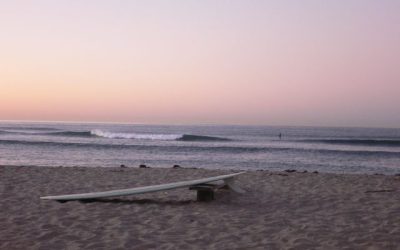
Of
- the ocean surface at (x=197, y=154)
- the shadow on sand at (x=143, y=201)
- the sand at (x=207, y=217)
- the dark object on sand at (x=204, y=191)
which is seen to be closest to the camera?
the sand at (x=207, y=217)

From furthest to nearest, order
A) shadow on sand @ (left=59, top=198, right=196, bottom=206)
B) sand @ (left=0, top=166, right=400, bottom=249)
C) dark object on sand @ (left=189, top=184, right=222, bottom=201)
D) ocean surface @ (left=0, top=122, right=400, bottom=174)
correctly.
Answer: ocean surface @ (left=0, top=122, right=400, bottom=174) < dark object on sand @ (left=189, top=184, right=222, bottom=201) < shadow on sand @ (left=59, top=198, right=196, bottom=206) < sand @ (left=0, top=166, right=400, bottom=249)

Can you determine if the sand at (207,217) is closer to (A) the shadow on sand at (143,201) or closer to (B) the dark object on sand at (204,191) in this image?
(A) the shadow on sand at (143,201)

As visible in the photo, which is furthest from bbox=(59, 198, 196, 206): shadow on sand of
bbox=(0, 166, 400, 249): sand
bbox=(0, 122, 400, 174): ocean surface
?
bbox=(0, 122, 400, 174): ocean surface

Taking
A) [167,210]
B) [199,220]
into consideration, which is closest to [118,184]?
[167,210]

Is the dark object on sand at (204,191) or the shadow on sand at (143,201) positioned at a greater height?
the dark object on sand at (204,191)

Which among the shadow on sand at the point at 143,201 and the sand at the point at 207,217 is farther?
the shadow on sand at the point at 143,201

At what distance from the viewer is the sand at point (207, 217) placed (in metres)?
4.79

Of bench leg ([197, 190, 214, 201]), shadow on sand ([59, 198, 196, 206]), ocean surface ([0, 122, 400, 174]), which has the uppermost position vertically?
bench leg ([197, 190, 214, 201])

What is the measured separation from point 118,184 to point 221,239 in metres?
5.01

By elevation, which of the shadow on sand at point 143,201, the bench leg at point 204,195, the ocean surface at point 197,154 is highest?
the bench leg at point 204,195

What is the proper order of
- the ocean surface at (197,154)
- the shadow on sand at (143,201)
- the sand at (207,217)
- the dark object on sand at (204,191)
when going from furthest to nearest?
the ocean surface at (197,154), the dark object on sand at (204,191), the shadow on sand at (143,201), the sand at (207,217)

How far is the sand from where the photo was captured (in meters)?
4.79

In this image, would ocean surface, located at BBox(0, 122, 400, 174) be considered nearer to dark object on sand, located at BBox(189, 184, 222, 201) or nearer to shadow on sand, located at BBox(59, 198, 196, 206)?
dark object on sand, located at BBox(189, 184, 222, 201)

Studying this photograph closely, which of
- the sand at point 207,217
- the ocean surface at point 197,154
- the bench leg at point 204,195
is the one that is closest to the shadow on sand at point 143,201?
the sand at point 207,217
